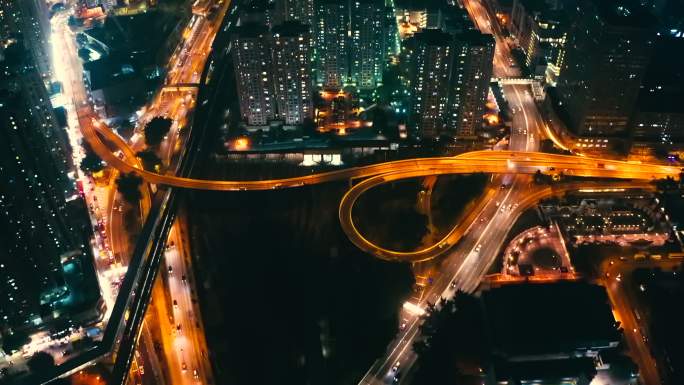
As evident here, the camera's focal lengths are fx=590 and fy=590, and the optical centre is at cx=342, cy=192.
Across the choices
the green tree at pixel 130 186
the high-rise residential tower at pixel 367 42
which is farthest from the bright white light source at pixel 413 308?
the high-rise residential tower at pixel 367 42

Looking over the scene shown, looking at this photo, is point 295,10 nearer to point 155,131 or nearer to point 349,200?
point 155,131

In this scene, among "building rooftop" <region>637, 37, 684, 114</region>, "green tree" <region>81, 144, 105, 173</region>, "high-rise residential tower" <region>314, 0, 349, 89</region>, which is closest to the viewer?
"green tree" <region>81, 144, 105, 173</region>

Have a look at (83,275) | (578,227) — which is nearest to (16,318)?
(83,275)

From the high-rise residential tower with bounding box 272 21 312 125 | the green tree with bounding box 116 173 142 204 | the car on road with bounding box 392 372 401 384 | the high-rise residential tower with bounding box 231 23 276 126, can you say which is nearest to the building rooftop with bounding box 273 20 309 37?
the high-rise residential tower with bounding box 272 21 312 125

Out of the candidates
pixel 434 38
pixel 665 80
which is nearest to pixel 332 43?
pixel 434 38

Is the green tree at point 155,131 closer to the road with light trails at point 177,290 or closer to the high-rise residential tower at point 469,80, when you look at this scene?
the road with light trails at point 177,290

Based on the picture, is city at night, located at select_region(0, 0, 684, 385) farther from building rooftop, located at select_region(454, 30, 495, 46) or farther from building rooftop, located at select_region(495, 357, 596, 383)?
building rooftop, located at select_region(454, 30, 495, 46)
